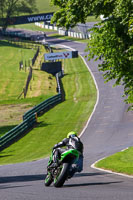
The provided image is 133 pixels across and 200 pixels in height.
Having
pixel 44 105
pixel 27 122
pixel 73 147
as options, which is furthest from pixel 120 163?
pixel 44 105

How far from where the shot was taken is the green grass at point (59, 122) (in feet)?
98.7

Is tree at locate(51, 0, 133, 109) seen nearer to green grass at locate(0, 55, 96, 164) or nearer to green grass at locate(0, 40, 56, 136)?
green grass at locate(0, 55, 96, 164)

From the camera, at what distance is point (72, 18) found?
63.8ft

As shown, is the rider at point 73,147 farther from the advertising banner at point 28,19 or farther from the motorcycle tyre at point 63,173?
the advertising banner at point 28,19

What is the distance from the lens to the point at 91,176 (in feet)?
53.9

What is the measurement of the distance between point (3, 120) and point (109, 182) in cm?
3007

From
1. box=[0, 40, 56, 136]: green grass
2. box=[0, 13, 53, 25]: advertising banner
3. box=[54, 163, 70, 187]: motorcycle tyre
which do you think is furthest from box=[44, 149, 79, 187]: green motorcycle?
box=[0, 13, 53, 25]: advertising banner

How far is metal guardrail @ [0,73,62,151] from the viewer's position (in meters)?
33.4

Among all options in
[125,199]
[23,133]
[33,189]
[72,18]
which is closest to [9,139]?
[23,133]

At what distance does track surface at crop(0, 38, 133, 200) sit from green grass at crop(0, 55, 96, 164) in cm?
193

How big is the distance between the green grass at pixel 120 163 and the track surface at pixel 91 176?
0.65 metres

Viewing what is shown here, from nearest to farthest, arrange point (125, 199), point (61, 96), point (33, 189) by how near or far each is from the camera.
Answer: point (125, 199), point (33, 189), point (61, 96)

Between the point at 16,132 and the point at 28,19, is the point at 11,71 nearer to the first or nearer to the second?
the point at 16,132

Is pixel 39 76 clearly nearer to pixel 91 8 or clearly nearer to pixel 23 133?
pixel 23 133
